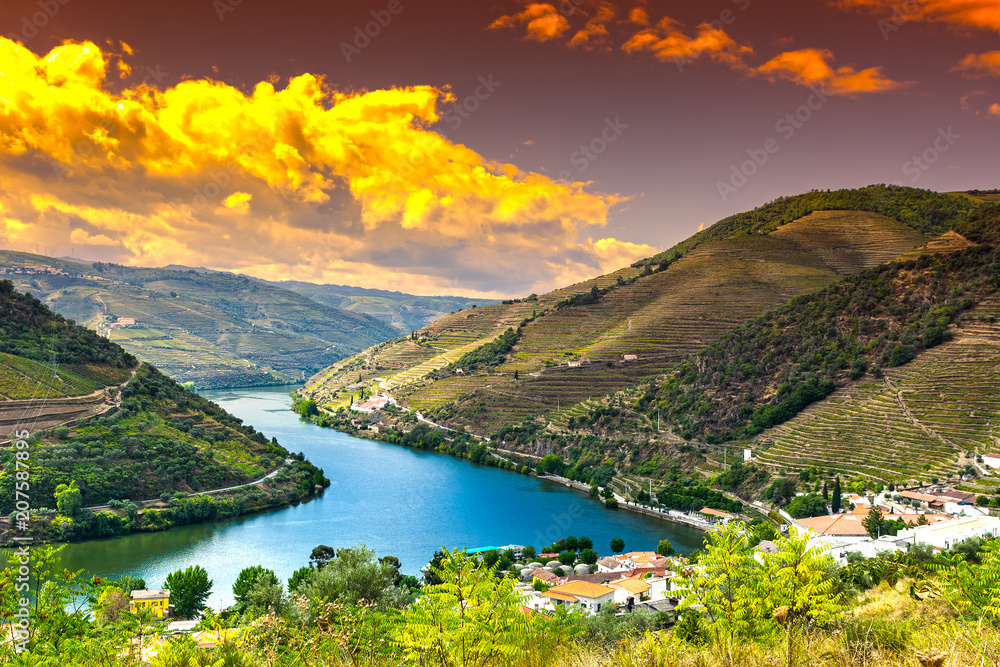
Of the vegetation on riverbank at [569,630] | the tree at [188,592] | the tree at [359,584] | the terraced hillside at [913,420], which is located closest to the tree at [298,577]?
the tree at [188,592]

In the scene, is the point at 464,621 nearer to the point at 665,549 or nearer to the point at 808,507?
the point at 665,549

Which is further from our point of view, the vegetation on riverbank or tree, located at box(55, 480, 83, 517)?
tree, located at box(55, 480, 83, 517)

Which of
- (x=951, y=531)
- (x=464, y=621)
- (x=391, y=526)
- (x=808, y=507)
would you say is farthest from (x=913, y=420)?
(x=464, y=621)

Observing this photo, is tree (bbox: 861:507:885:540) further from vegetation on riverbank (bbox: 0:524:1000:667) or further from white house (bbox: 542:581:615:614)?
vegetation on riverbank (bbox: 0:524:1000:667)

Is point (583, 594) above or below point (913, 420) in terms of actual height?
below

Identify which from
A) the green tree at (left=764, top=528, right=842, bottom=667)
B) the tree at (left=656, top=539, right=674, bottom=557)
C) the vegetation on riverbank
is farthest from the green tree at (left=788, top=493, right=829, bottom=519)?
the green tree at (left=764, top=528, right=842, bottom=667)

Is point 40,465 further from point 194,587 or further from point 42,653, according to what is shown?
point 42,653
